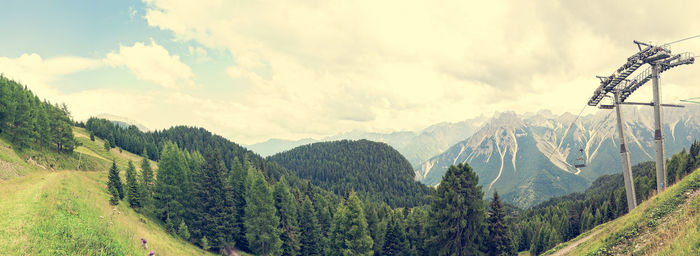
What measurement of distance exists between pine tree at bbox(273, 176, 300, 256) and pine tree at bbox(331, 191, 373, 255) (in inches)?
486

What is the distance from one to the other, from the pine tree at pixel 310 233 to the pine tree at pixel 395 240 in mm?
14652

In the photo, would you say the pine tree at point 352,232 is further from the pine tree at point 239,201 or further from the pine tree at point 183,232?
the pine tree at point 183,232

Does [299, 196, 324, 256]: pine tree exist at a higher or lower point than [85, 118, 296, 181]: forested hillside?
lower

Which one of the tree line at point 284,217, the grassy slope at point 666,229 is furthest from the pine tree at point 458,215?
the grassy slope at point 666,229

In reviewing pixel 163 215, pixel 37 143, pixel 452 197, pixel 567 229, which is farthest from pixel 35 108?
pixel 567 229

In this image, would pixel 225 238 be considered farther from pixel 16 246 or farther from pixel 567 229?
pixel 567 229

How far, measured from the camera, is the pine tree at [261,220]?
56.5 meters

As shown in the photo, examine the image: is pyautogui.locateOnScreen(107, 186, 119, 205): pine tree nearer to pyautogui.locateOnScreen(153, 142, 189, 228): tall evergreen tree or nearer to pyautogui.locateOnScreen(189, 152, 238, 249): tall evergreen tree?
pyautogui.locateOnScreen(153, 142, 189, 228): tall evergreen tree

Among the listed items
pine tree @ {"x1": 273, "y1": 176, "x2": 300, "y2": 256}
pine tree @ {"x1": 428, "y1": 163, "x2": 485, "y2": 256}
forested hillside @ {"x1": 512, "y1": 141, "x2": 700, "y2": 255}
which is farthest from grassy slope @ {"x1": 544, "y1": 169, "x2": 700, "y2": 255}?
forested hillside @ {"x1": 512, "y1": 141, "x2": 700, "y2": 255}

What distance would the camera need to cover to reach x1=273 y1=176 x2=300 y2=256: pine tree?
61.3 metres

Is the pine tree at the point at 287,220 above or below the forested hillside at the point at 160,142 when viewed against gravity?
below

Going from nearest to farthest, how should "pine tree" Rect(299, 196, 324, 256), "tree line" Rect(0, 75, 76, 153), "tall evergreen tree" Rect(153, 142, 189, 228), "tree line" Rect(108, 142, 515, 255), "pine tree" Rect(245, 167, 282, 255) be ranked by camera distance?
"tree line" Rect(108, 142, 515, 255)
"tree line" Rect(0, 75, 76, 153)
"tall evergreen tree" Rect(153, 142, 189, 228)
"pine tree" Rect(245, 167, 282, 255)
"pine tree" Rect(299, 196, 324, 256)

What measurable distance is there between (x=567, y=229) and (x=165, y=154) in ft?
379

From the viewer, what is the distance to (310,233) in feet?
212
